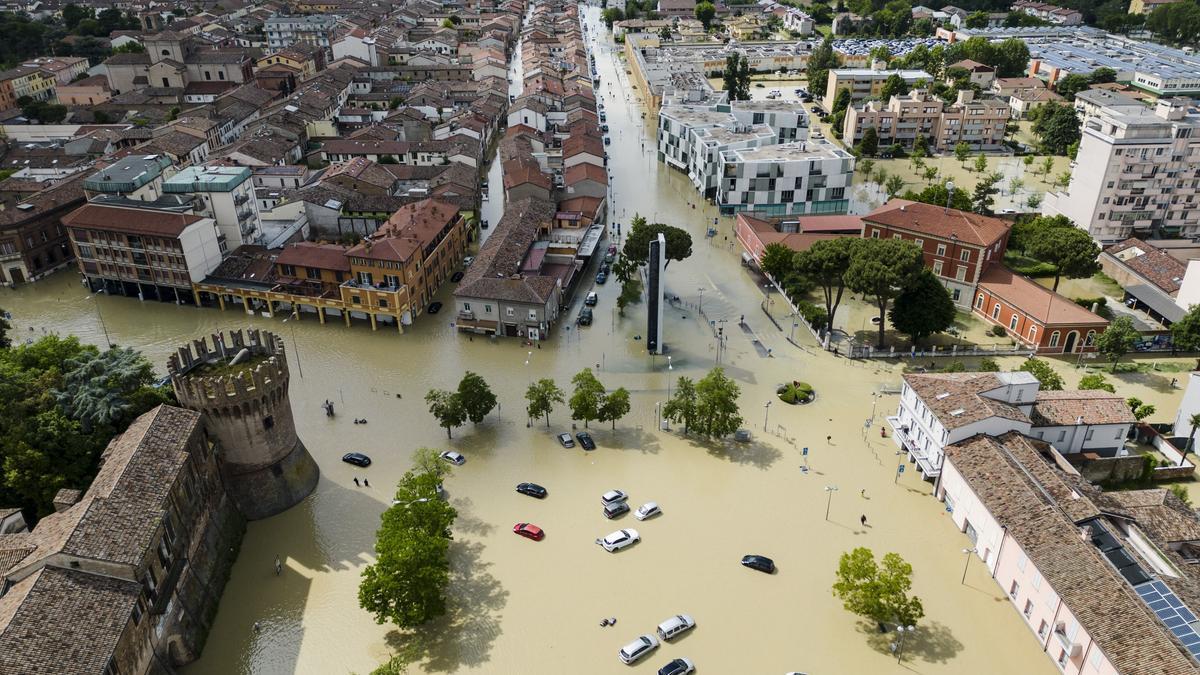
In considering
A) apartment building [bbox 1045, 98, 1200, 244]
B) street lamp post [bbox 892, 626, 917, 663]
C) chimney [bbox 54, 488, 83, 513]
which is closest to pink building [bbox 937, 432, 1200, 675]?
street lamp post [bbox 892, 626, 917, 663]

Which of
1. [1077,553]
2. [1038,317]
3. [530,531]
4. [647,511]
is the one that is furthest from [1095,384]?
[530,531]

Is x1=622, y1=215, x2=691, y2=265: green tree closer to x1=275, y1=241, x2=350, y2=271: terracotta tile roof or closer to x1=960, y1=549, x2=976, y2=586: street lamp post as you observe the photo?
x1=275, y1=241, x2=350, y2=271: terracotta tile roof

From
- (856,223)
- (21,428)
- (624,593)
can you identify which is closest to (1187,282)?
(856,223)

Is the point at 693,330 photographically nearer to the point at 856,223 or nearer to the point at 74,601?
the point at 856,223

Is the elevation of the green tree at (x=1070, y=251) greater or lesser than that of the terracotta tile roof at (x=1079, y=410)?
greater

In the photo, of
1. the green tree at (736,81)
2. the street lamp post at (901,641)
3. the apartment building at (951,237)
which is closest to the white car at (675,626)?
the street lamp post at (901,641)

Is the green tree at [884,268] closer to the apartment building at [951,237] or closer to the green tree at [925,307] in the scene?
the green tree at [925,307]
